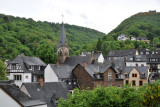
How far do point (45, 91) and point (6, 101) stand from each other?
33.1ft

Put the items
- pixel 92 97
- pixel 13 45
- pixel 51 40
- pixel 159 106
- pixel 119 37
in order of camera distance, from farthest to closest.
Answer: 1. pixel 51 40
2. pixel 119 37
3. pixel 13 45
4. pixel 92 97
5. pixel 159 106

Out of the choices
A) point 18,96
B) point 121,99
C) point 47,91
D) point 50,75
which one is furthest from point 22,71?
point 121,99

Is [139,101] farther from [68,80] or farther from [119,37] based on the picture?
[119,37]

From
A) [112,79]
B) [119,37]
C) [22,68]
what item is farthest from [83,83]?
[119,37]

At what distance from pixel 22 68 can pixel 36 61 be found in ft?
19.1

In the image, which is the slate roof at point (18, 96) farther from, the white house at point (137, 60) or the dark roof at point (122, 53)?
the dark roof at point (122, 53)

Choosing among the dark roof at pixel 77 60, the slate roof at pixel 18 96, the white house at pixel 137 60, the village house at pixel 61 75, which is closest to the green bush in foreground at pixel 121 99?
the slate roof at pixel 18 96

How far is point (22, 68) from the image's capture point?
48438mm

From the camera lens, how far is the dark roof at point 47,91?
104 ft

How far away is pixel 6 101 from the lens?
77.0 ft

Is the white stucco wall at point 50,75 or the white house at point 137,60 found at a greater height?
the white house at point 137,60

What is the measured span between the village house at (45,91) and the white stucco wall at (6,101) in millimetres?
7255

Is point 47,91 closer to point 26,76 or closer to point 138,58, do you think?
point 26,76

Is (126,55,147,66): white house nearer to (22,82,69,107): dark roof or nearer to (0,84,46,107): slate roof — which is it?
(22,82,69,107): dark roof
